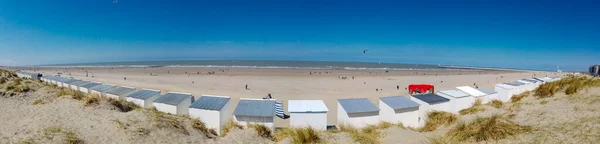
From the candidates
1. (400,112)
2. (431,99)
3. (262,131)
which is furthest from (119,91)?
(431,99)

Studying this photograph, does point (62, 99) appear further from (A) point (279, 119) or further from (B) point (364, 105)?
(B) point (364, 105)

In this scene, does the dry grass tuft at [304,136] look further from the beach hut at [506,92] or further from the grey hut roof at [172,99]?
the beach hut at [506,92]

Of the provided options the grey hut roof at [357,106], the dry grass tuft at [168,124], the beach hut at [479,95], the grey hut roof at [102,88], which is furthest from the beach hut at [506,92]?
the grey hut roof at [102,88]

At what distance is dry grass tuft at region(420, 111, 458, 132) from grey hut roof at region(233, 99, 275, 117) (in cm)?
482

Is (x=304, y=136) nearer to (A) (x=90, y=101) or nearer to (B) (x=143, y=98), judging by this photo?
(A) (x=90, y=101)

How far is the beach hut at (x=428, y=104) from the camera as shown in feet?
32.9

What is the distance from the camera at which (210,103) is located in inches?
364

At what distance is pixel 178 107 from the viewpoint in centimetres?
939

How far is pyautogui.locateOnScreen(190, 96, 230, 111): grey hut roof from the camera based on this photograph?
8.73 metres

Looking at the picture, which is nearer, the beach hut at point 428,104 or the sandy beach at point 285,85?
the beach hut at point 428,104

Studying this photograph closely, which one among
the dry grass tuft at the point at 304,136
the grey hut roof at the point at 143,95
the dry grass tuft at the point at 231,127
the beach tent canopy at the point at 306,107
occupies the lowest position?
the dry grass tuft at the point at 231,127

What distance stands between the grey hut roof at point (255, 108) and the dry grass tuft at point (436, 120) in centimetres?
482

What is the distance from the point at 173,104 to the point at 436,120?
944cm

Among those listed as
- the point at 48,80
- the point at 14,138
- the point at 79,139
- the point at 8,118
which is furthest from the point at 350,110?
the point at 48,80
